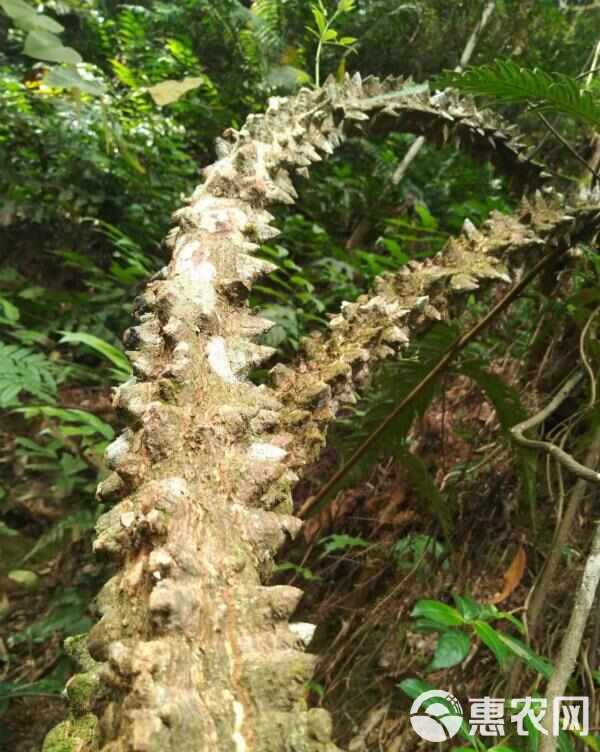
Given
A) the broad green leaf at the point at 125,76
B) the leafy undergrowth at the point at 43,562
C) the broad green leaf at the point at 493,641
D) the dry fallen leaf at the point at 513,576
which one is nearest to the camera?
the broad green leaf at the point at 493,641

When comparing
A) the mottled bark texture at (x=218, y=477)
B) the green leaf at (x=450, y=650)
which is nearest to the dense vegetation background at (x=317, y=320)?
the green leaf at (x=450, y=650)

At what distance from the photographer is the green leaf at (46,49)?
95 centimetres

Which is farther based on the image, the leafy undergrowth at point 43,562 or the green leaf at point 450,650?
the leafy undergrowth at point 43,562

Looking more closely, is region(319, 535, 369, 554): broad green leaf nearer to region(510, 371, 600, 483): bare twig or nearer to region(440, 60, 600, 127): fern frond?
region(510, 371, 600, 483): bare twig

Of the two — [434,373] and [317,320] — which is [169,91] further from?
[434,373]

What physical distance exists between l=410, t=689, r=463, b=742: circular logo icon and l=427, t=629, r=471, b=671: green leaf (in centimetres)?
7

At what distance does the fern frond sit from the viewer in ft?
2.57

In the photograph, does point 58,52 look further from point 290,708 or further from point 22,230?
point 22,230

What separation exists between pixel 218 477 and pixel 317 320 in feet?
4.25

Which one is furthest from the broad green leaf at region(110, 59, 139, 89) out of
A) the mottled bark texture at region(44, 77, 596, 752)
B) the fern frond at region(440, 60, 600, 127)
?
the fern frond at region(440, 60, 600, 127)

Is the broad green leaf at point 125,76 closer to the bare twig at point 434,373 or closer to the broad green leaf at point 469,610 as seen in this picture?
the bare twig at point 434,373

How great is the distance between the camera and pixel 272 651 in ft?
1.19

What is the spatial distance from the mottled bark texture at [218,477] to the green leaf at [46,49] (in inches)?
11.0

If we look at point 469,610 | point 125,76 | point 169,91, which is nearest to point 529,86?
point 469,610
